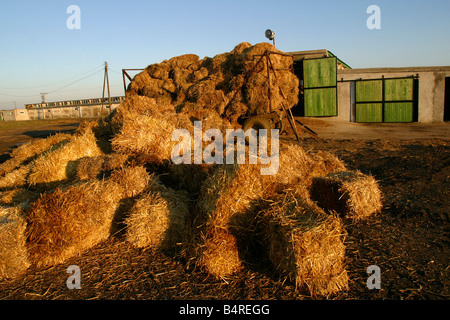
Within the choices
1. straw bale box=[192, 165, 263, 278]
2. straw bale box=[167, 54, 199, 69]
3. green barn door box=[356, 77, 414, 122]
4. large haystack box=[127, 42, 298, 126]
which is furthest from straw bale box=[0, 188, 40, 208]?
green barn door box=[356, 77, 414, 122]

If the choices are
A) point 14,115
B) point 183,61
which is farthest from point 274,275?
point 14,115

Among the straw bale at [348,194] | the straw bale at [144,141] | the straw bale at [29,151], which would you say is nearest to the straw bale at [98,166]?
the straw bale at [144,141]

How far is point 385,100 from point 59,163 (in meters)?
16.2

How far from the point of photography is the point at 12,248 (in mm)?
3557

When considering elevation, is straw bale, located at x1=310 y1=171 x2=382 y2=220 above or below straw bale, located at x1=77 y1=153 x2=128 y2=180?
below

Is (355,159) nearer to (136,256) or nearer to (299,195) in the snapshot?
→ (299,195)

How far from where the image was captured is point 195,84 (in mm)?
12398

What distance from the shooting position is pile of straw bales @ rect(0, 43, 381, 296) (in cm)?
328

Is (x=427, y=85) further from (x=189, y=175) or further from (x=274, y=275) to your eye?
(x=274, y=275)

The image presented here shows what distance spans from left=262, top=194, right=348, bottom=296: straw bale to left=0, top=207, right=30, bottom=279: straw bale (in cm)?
299

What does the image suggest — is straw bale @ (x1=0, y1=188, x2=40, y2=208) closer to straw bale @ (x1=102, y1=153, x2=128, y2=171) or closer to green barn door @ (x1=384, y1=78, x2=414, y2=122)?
straw bale @ (x1=102, y1=153, x2=128, y2=171)

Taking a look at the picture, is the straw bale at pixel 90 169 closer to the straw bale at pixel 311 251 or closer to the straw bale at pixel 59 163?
the straw bale at pixel 59 163

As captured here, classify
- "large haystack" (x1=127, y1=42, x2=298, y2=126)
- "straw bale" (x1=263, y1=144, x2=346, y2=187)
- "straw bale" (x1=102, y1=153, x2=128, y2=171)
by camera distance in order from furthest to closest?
1. "large haystack" (x1=127, y1=42, x2=298, y2=126)
2. "straw bale" (x1=102, y1=153, x2=128, y2=171)
3. "straw bale" (x1=263, y1=144, x2=346, y2=187)

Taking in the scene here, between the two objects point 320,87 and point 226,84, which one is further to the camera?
point 320,87
